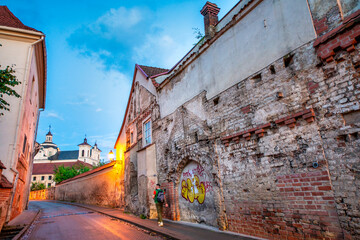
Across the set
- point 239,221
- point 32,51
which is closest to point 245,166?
point 239,221

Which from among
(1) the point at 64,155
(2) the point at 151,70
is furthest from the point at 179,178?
(1) the point at 64,155

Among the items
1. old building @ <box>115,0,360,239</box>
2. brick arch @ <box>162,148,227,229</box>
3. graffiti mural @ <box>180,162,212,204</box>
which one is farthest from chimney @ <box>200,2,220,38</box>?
graffiti mural @ <box>180,162,212,204</box>

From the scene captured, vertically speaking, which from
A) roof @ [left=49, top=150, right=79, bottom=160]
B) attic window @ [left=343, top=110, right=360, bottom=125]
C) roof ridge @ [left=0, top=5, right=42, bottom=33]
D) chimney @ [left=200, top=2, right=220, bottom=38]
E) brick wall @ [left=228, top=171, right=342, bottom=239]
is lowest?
brick wall @ [left=228, top=171, right=342, bottom=239]

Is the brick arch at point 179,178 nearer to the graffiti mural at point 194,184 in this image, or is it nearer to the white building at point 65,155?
the graffiti mural at point 194,184

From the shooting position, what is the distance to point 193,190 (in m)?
8.86

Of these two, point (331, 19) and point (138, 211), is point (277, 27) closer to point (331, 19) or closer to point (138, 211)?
point (331, 19)

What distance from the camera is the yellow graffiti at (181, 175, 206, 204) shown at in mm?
8367

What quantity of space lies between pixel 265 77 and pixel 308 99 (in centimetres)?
144

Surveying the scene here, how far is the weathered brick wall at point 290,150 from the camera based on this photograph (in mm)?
4434

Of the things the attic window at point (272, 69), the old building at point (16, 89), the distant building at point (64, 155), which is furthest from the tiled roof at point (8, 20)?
the distant building at point (64, 155)

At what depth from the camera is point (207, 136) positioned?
26.7 ft

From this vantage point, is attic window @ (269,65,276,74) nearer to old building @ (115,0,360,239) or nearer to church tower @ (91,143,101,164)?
old building @ (115,0,360,239)

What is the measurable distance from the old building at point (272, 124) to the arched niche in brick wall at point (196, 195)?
4cm

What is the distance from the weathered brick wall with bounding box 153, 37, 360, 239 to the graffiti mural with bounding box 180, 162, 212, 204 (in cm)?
62
